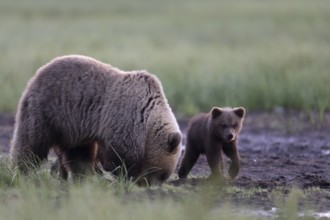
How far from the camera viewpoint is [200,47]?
2033 centimetres

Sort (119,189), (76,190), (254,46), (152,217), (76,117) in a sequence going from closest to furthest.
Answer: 1. (152,217)
2. (76,190)
3. (119,189)
4. (76,117)
5. (254,46)

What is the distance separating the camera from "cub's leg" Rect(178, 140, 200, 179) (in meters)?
9.73

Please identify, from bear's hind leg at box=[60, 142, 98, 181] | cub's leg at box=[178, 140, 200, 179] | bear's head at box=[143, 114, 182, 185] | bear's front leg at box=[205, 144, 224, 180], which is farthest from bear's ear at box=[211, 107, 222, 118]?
bear's hind leg at box=[60, 142, 98, 181]

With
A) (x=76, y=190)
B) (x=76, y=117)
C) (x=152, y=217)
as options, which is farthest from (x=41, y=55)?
(x=152, y=217)

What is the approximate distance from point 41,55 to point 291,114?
6.02 meters

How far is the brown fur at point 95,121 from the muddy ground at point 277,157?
2.10 ft

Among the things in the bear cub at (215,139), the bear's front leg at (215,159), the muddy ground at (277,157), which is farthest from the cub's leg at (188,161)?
the bear's front leg at (215,159)

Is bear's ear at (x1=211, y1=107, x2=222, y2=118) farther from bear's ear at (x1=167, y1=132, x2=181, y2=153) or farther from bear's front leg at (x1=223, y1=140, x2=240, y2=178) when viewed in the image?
bear's ear at (x1=167, y1=132, x2=181, y2=153)

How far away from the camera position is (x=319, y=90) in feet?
48.5

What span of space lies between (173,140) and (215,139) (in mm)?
1092

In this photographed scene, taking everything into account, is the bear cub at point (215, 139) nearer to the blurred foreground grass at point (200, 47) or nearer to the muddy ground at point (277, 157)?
the muddy ground at point (277, 157)

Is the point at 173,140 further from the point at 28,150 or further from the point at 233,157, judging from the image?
the point at 28,150

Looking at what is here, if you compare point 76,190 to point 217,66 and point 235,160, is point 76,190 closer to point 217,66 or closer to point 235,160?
point 235,160

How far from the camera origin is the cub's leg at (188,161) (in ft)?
31.9
